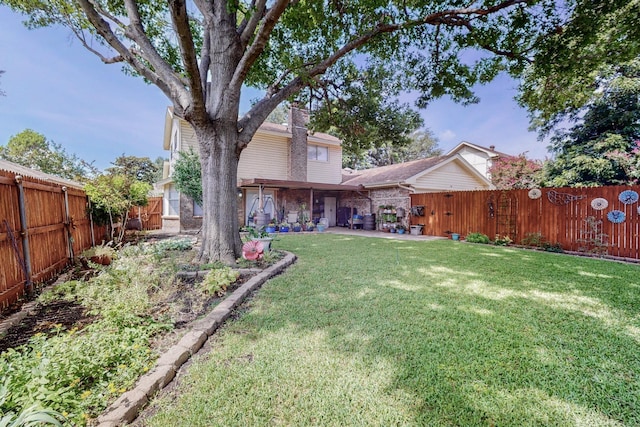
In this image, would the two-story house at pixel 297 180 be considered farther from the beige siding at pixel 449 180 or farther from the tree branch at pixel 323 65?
the tree branch at pixel 323 65

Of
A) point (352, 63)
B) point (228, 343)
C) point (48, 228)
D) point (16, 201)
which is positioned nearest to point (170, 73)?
point (16, 201)

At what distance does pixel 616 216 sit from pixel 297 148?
12277mm

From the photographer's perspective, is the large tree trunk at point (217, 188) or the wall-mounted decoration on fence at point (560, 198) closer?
the large tree trunk at point (217, 188)

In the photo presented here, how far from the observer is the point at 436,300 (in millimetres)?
3541

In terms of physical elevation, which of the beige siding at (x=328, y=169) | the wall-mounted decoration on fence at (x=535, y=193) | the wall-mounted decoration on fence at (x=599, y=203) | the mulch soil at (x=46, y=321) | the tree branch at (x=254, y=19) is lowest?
the mulch soil at (x=46, y=321)

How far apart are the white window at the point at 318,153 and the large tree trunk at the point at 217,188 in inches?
399

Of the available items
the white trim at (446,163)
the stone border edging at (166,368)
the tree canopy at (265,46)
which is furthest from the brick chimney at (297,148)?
the stone border edging at (166,368)

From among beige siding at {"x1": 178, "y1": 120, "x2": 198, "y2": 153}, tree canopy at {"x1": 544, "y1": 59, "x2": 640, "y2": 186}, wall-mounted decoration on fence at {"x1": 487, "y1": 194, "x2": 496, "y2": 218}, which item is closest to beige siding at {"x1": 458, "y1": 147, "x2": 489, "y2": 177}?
tree canopy at {"x1": 544, "y1": 59, "x2": 640, "y2": 186}

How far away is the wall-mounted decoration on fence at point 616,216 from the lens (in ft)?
21.6

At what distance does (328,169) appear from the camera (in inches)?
619

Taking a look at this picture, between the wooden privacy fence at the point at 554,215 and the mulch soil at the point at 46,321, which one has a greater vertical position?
the wooden privacy fence at the point at 554,215

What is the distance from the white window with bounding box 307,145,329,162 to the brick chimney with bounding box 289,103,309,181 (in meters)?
0.86

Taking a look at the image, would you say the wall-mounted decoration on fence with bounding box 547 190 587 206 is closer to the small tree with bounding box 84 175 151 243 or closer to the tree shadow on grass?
the tree shadow on grass

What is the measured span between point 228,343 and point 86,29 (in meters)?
9.30
